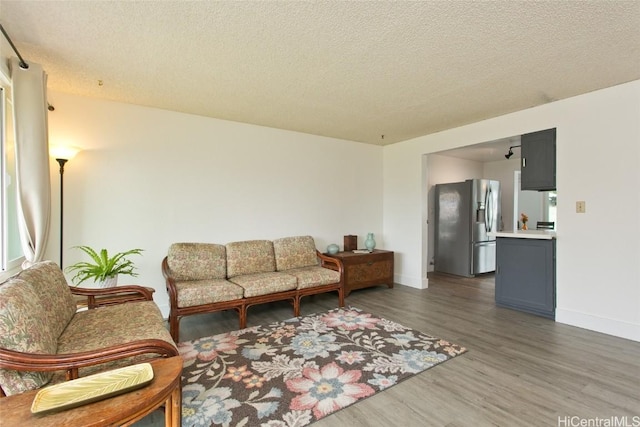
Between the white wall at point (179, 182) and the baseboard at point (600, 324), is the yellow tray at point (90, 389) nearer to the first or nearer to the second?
the white wall at point (179, 182)

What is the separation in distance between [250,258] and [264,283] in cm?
56

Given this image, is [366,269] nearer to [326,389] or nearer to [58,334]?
[326,389]

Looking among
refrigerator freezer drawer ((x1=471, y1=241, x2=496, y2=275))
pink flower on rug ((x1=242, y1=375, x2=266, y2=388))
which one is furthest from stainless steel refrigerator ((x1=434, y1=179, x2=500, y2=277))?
pink flower on rug ((x1=242, y1=375, x2=266, y2=388))

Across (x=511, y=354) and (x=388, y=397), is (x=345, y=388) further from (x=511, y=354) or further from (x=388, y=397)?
(x=511, y=354)

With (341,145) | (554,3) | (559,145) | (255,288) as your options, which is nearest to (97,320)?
(255,288)

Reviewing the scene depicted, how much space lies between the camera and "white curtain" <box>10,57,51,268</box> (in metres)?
2.27

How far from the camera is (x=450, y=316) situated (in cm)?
347

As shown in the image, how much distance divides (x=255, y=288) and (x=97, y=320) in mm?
1437

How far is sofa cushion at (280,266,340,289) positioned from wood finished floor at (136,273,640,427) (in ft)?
1.25

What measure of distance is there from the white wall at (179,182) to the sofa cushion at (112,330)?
129 centimetres

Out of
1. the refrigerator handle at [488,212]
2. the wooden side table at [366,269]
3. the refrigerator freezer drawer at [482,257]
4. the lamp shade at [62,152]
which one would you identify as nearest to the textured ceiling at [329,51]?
the lamp shade at [62,152]

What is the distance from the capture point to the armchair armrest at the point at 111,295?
2.42m

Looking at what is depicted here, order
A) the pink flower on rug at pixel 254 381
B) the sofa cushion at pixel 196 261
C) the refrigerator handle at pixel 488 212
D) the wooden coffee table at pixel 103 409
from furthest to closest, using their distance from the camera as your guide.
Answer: the refrigerator handle at pixel 488 212 → the sofa cushion at pixel 196 261 → the pink flower on rug at pixel 254 381 → the wooden coffee table at pixel 103 409

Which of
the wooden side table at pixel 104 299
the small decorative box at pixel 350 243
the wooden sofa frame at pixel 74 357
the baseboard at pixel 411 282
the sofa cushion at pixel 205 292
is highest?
the small decorative box at pixel 350 243
